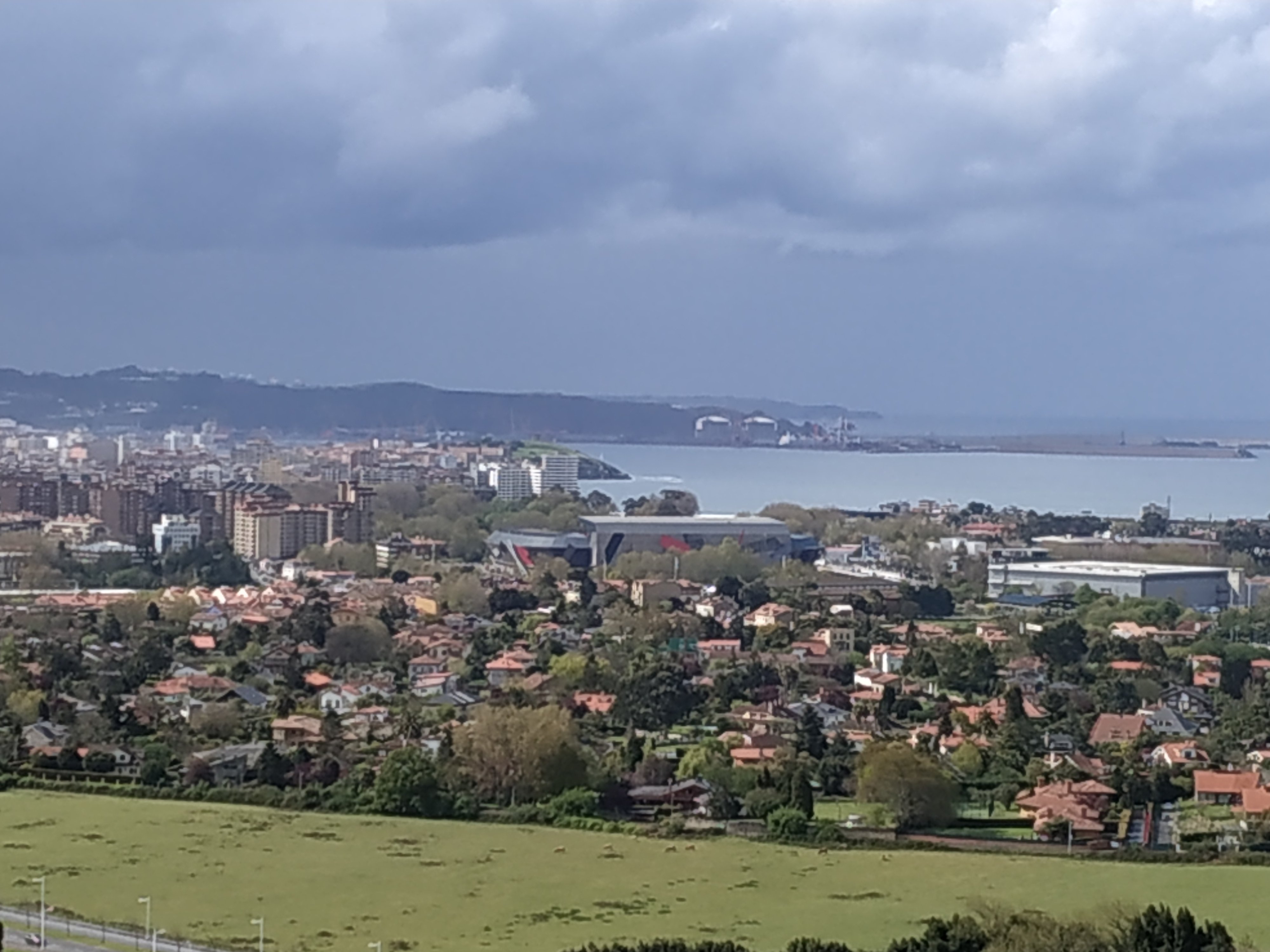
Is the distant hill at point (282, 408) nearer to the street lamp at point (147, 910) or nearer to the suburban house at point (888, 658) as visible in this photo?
the suburban house at point (888, 658)

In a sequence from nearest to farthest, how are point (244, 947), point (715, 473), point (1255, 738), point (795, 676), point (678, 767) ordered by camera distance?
point (244, 947), point (678, 767), point (1255, 738), point (795, 676), point (715, 473)

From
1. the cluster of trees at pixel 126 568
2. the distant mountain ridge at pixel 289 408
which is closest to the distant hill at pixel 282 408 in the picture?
the distant mountain ridge at pixel 289 408

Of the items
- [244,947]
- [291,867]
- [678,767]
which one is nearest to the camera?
[244,947]

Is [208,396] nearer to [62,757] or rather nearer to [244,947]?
[62,757]

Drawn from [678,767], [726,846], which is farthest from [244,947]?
[678,767]

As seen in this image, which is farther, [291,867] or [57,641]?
[57,641]

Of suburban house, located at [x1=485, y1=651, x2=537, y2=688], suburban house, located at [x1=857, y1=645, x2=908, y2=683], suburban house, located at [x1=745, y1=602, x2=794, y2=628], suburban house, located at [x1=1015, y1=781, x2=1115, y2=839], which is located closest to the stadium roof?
suburban house, located at [x1=745, y1=602, x2=794, y2=628]
